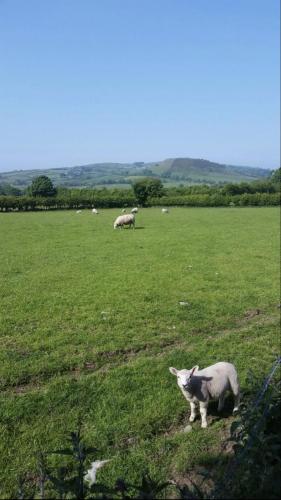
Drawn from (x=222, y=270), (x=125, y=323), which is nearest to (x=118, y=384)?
(x=125, y=323)

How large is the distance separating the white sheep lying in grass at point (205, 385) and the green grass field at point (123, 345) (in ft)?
1.15

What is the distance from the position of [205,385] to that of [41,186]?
71889mm

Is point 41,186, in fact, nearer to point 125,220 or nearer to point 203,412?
point 125,220

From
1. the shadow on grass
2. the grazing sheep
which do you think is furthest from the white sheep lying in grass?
the grazing sheep

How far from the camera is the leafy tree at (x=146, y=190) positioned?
8212 centimetres

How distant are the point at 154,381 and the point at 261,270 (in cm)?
1284

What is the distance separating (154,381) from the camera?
29.4 ft

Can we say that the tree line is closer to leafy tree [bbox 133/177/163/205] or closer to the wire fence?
leafy tree [bbox 133/177/163/205]

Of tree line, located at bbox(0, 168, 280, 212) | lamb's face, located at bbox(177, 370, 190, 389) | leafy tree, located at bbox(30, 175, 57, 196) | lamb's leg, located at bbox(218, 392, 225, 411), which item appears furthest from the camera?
leafy tree, located at bbox(30, 175, 57, 196)

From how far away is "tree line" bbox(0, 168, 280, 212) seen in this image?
71375 mm

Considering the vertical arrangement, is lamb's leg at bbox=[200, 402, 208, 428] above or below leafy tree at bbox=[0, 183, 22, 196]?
below

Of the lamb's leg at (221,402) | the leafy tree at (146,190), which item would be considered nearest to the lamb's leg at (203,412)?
the lamb's leg at (221,402)

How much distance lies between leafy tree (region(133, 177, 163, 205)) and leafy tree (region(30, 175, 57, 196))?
16.8 meters

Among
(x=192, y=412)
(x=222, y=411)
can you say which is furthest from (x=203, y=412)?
(x=222, y=411)
